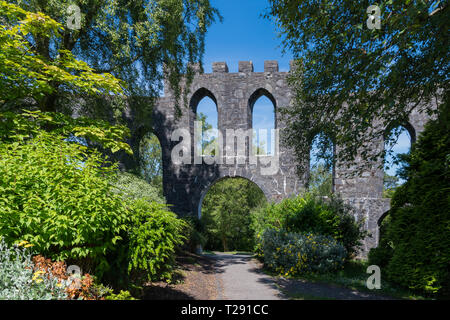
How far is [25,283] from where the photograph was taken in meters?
3.06

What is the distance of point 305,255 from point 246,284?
2078 mm

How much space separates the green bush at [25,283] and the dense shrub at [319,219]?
7946 millimetres

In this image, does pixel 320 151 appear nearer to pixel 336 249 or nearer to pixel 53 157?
pixel 336 249

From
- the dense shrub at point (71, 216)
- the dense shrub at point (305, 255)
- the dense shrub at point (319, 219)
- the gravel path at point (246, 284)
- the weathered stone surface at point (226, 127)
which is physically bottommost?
the gravel path at point (246, 284)

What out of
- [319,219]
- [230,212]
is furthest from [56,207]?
[230,212]

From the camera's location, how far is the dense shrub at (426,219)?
5.70 metres

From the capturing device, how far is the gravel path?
612 cm

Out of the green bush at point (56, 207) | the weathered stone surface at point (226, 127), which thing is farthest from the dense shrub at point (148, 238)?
the weathered stone surface at point (226, 127)

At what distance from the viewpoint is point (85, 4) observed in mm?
7492

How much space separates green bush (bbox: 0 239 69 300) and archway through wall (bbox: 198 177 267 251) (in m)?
17.6

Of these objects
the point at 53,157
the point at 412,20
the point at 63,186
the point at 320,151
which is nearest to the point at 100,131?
the point at 53,157

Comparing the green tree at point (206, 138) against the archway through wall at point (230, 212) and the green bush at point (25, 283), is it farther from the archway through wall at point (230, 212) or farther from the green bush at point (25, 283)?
the green bush at point (25, 283)

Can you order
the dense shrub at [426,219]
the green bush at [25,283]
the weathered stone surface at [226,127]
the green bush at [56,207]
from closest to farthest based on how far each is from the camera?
the green bush at [25,283]
the green bush at [56,207]
the dense shrub at [426,219]
the weathered stone surface at [226,127]

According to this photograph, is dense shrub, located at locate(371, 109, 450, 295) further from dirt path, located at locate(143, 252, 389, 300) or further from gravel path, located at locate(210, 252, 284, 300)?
gravel path, located at locate(210, 252, 284, 300)
